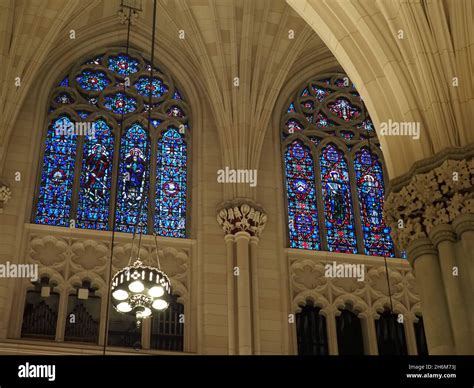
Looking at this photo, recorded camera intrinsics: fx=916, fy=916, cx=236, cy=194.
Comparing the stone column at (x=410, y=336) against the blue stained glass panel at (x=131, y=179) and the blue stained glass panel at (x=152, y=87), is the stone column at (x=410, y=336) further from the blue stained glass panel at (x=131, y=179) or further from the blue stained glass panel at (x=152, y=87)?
the blue stained glass panel at (x=152, y=87)

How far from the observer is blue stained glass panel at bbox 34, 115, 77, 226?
734 inches

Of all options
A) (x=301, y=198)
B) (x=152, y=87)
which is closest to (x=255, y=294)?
(x=301, y=198)

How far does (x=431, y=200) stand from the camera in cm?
1128

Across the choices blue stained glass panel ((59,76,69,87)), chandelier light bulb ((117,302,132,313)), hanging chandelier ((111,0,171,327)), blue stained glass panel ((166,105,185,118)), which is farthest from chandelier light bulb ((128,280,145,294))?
blue stained glass panel ((59,76,69,87))

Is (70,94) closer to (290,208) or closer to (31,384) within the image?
(290,208)

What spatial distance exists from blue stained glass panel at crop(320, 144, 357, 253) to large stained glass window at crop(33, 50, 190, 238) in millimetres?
3125

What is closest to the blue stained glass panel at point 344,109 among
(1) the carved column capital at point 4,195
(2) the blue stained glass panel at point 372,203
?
(2) the blue stained glass panel at point 372,203

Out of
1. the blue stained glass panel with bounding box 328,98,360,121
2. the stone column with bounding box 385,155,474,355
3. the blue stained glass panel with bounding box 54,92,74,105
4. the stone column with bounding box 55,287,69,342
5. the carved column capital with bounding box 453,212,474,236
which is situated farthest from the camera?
the blue stained glass panel with bounding box 328,98,360,121

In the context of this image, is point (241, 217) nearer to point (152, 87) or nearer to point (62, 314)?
point (62, 314)

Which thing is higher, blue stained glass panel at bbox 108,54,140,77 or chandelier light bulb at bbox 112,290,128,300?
blue stained glass panel at bbox 108,54,140,77

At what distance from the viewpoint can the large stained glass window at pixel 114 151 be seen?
1892 centimetres

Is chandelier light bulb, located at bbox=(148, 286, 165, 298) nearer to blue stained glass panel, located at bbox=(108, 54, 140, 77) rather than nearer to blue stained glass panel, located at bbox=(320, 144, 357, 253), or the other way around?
blue stained glass panel, located at bbox=(320, 144, 357, 253)

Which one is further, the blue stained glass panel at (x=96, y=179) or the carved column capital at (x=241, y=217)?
the blue stained glass panel at (x=96, y=179)

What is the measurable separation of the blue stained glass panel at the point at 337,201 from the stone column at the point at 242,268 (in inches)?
69.9
